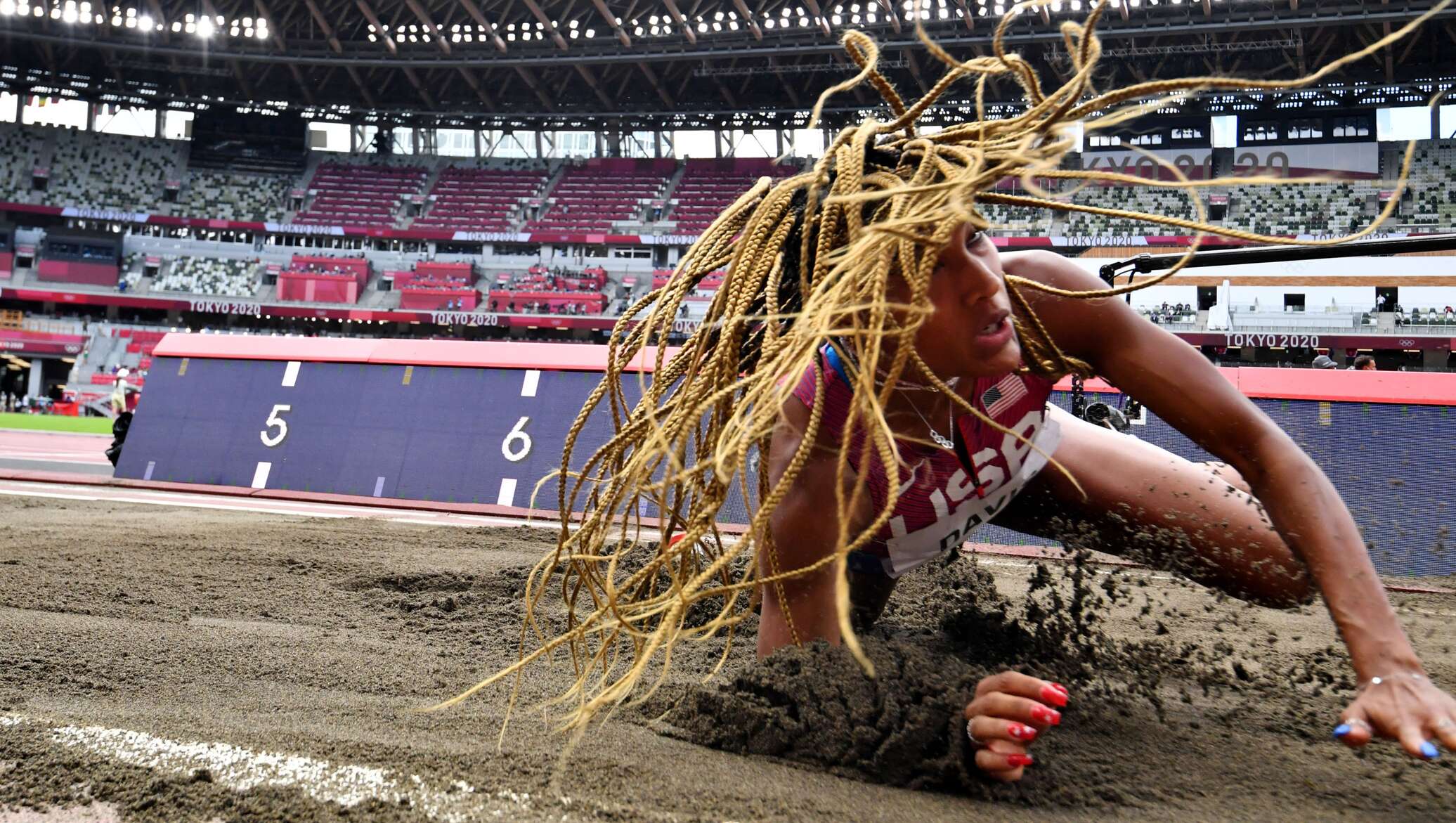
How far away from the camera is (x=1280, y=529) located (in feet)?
5.70

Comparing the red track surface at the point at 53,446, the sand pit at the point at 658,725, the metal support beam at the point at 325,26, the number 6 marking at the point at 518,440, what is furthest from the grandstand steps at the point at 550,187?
the sand pit at the point at 658,725

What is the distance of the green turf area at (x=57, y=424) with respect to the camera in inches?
765

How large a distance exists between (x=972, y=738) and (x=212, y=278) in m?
39.0

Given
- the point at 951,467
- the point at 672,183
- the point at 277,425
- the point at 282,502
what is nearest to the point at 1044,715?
the point at 951,467

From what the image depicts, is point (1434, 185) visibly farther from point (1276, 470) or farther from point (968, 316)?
point (968, 316)

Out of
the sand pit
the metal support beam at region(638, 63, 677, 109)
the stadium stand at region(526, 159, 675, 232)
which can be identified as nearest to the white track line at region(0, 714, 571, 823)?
the sand pit

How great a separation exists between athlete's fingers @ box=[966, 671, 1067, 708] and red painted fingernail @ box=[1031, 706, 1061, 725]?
29 millimetres

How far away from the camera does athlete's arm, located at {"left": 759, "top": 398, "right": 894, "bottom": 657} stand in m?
1.77

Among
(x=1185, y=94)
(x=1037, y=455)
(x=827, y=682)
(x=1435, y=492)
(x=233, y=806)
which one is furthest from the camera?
(x=1435, y=492)

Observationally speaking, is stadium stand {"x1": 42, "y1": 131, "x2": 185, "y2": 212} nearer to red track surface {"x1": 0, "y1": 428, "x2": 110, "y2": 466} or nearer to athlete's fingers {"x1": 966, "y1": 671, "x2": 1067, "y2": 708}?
red track surface {"x1": 0, "y1": 428, "x2": 110, "y2": 466}

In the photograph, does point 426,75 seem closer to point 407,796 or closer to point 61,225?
point 61,225

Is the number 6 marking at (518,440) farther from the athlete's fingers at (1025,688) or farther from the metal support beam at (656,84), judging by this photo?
the metal support beam at (656,84)

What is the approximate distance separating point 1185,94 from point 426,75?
116 ft

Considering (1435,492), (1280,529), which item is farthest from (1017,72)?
(1435,492)
